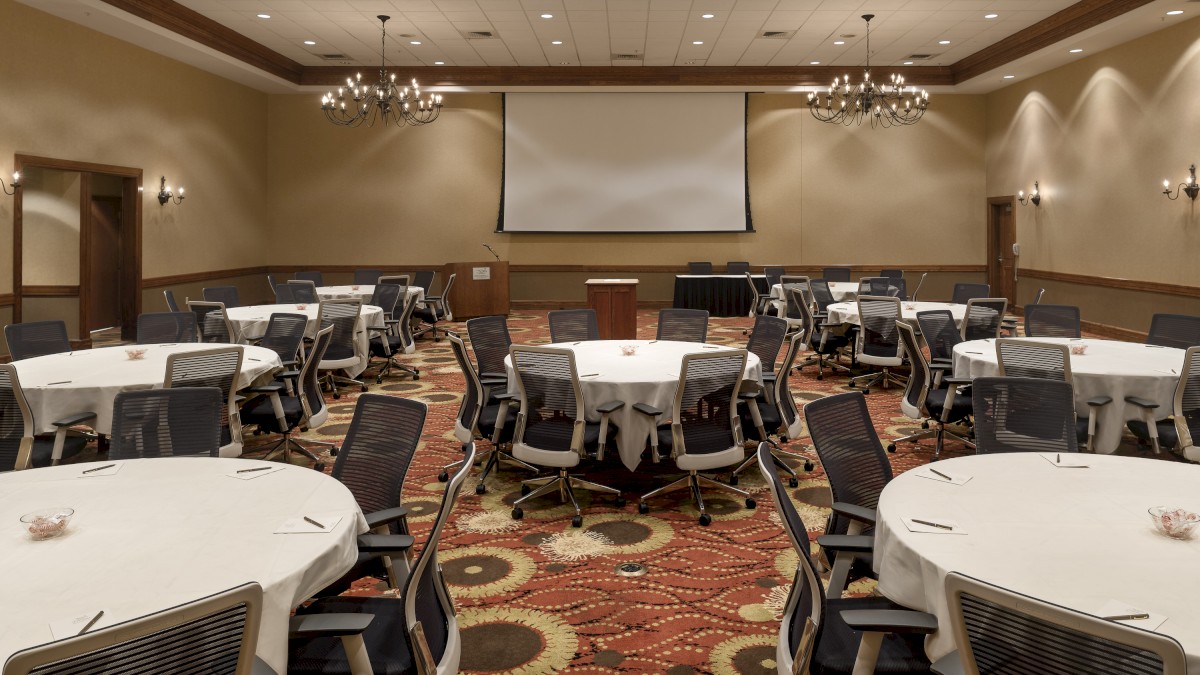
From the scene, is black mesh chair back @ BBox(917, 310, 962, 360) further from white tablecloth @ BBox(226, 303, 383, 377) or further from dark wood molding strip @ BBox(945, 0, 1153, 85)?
dark wood molding strip @ BBox(945, 0, 1153, 85)

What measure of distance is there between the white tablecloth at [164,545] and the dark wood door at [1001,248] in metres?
15.5

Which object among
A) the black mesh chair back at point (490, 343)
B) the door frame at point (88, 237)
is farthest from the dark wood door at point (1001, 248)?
the door frame at point (88, 237)

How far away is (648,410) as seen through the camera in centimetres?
476

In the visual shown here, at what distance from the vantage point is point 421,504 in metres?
5.21

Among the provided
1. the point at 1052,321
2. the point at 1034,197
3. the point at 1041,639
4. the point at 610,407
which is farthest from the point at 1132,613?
the point at 1034,197

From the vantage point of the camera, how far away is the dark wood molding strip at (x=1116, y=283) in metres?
10.9

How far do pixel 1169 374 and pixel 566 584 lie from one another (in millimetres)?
3767

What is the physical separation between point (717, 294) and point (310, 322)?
8.73m

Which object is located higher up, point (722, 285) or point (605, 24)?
point (605, 24)

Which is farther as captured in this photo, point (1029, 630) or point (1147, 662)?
point (1029, 630)

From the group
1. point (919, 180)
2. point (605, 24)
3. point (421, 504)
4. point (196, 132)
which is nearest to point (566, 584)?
point (421, 504)

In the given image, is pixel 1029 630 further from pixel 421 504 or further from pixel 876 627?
pixel 421 504

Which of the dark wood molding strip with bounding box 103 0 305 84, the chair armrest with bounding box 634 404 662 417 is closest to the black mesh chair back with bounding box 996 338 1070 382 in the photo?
the chair armrest with bounding box 634 404 662 417

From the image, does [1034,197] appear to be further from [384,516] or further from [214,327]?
[384,516]
